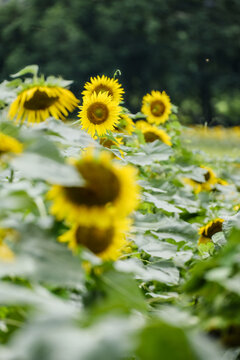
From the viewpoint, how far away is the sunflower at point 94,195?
683 mm

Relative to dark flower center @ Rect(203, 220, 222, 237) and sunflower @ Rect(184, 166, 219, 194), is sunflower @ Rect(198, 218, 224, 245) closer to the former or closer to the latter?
dark flower center @ Rect(203, 220, 222, 237)

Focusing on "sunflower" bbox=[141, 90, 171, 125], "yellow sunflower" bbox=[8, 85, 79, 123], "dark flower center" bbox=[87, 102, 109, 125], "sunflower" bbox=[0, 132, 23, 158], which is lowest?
"sunflower" bbox=[0, 132, 23, 158]

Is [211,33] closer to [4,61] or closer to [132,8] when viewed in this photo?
[132,8]

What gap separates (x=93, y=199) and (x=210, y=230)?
905mm

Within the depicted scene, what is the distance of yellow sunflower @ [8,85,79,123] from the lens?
94 cm

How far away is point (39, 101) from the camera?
98 centimetres

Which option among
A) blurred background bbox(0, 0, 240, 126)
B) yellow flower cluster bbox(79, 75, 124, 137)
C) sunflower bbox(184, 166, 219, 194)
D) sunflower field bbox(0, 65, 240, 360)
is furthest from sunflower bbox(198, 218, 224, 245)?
blurred background bbox(0, 0, 240, 126)

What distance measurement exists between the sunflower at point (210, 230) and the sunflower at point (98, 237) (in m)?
0.80

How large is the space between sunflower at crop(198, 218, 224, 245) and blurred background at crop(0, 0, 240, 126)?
1876 cm

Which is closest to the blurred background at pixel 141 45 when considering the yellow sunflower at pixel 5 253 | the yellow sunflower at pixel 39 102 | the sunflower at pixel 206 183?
the sunflower at pixel 206 183

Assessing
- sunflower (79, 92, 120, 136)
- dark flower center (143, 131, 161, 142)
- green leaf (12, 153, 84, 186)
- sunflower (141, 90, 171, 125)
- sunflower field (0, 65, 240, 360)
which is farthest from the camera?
sunflower (141, 90, 171, 125)

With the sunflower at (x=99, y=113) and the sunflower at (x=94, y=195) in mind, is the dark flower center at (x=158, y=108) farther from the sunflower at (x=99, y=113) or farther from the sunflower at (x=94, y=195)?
the sunflower at (x=94, y=195)

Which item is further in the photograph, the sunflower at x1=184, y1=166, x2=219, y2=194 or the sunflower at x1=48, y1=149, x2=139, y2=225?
the sunflower at x1=184, y1=166, x2=219, y2=194

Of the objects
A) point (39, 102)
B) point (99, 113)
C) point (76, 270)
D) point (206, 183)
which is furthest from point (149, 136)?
point (76, 270)
